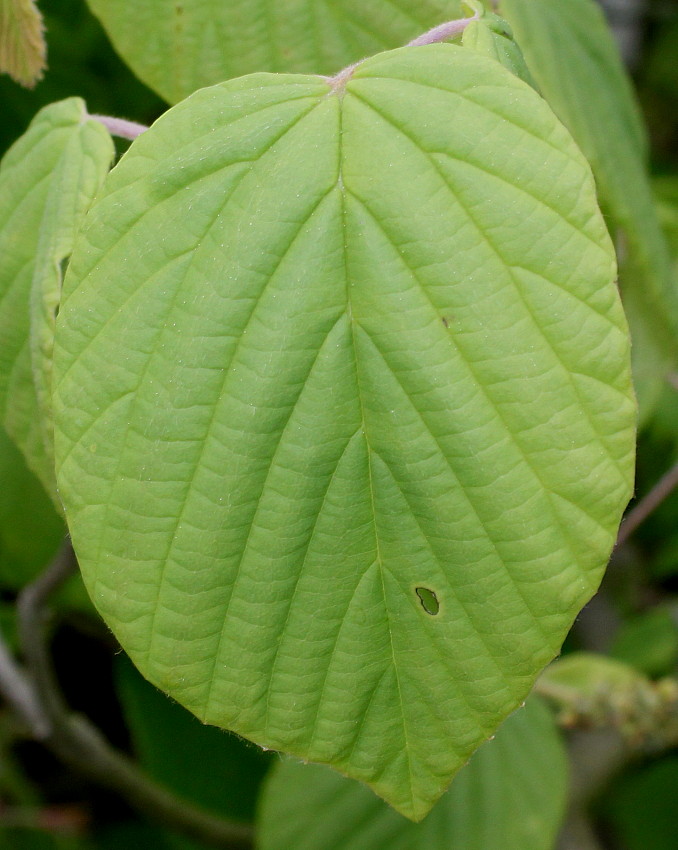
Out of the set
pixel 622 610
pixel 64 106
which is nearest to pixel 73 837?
pixel 622 610

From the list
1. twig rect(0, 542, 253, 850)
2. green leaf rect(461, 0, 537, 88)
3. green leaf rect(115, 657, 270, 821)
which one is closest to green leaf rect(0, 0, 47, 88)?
green leaf rect(461, 0, 537, 88)

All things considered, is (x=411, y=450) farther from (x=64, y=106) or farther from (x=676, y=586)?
(x=676, y=586)

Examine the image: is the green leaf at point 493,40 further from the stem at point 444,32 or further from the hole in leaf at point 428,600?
the hole in leaf at point 428,600

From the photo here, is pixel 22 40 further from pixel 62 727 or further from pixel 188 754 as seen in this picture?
pixel 188 754

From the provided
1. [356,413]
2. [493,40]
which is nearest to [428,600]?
[356,413]

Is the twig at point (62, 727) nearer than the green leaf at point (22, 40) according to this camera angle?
No

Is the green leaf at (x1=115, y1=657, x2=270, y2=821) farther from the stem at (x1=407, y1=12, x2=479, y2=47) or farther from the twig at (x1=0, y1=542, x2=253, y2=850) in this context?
the stem at (x1=407, y1=12, x2=479, y2=47)

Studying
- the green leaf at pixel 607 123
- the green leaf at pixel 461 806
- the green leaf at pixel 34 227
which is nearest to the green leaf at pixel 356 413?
the green leaf at pixel 34 227
